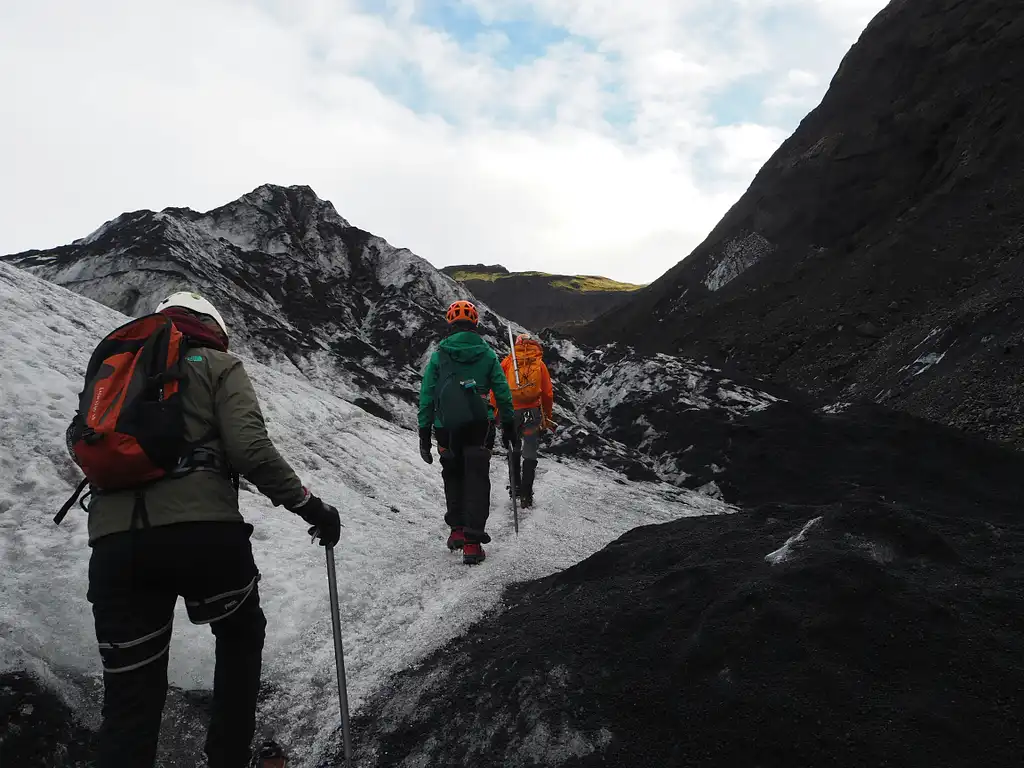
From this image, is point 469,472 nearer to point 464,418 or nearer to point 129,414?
point 464,418

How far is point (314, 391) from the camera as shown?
11.6 metres

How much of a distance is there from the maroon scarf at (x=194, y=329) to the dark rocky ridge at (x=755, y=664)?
2.42 metres

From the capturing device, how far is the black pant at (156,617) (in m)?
2.51

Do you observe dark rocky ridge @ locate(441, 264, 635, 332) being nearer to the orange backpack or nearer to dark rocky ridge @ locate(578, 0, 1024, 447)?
dark rocky ridge @ locate(578, 0, 1024, 447)

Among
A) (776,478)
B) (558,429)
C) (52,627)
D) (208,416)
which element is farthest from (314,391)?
(776,478)

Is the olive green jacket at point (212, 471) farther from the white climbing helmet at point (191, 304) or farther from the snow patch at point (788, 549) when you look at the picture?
the snow patch at point (788, 549)

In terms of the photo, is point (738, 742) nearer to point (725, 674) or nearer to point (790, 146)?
point (725, 674)

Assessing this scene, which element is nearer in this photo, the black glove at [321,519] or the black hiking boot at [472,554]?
the black glove at [321,519]

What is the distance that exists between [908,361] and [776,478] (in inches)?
473

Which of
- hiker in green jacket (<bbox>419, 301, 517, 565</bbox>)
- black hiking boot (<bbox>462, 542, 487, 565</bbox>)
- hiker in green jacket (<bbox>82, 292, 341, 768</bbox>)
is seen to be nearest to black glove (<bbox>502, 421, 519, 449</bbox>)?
hiker in green jacket (<bbox>419, 301, 517, 565</bbox>)

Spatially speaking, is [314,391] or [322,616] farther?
[314,391]

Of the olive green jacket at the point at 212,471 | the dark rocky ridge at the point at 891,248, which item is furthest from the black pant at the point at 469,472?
the dark rocky ridge at the point at 891,248

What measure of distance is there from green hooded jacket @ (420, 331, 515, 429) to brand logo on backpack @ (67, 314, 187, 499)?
3.74 meters

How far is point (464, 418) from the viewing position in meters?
6.30
